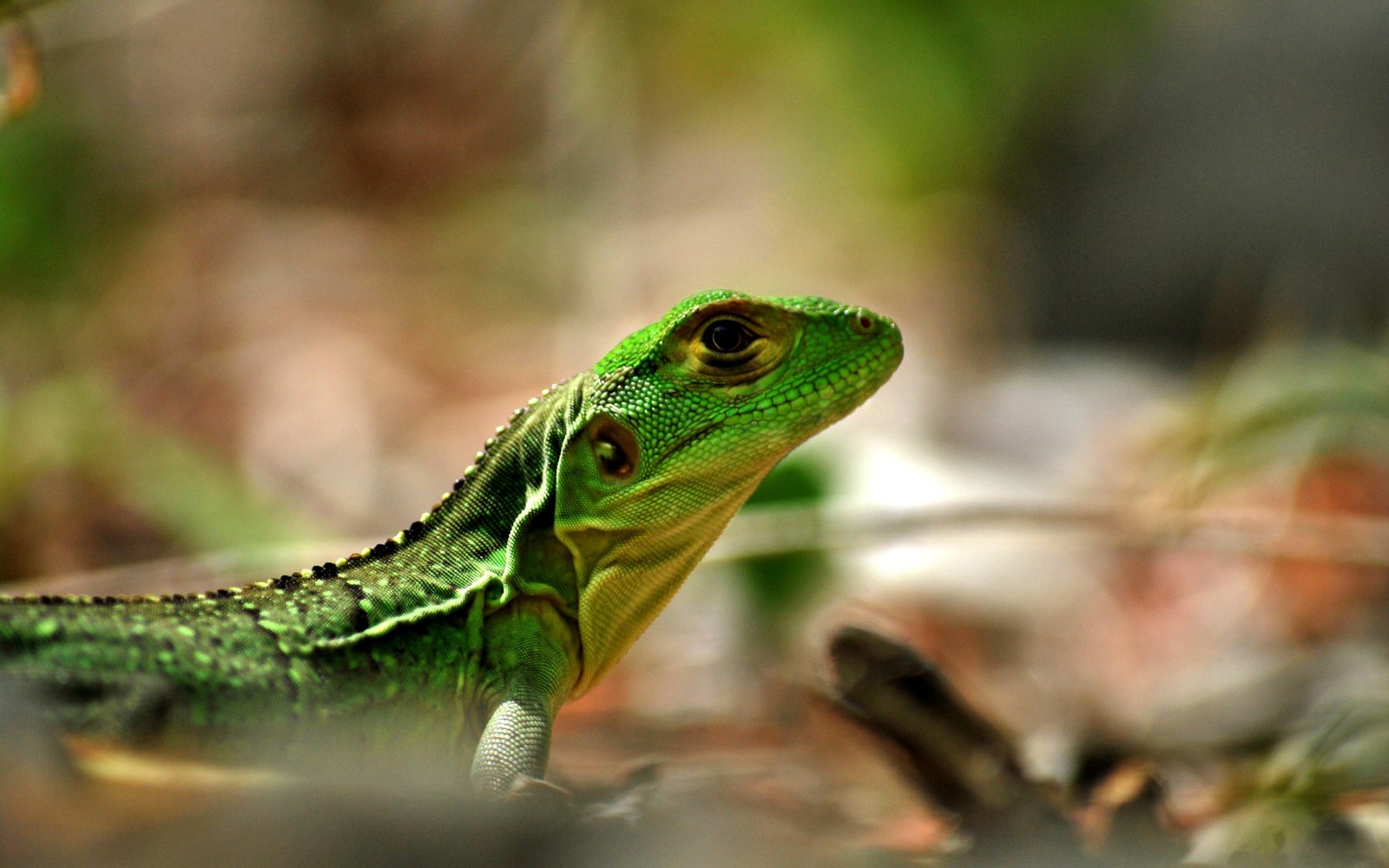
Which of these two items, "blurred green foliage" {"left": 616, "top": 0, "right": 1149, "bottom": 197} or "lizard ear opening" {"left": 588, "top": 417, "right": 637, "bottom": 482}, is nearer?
"lizard ear opening" {"left": 588, "top": 417, "right": 637, "bottom": 482}

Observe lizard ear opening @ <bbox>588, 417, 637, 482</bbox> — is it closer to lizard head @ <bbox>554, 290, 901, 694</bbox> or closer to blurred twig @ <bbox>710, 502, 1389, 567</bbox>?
lizard head @ <bbox>554, 290, 901, 694</bbox>

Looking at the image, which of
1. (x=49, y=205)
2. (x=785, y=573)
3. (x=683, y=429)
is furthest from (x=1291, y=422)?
(x=49, y=205)

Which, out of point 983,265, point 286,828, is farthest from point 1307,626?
point 983,265

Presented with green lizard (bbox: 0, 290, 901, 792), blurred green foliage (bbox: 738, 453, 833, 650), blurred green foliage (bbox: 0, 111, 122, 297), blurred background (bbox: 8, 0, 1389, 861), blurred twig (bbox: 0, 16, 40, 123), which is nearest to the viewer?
green lizard (bbox: 0, 290, 901, 792)

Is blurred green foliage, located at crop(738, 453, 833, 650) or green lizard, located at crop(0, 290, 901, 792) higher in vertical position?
blurred green foliage, located at crop(738, 453, 833, 650)

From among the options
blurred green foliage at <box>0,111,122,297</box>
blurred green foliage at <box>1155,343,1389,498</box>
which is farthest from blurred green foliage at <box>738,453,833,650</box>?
blurred green foliage at <box>0,111,122,297</box>

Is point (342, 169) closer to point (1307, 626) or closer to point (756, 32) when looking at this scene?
point (756, 32)
